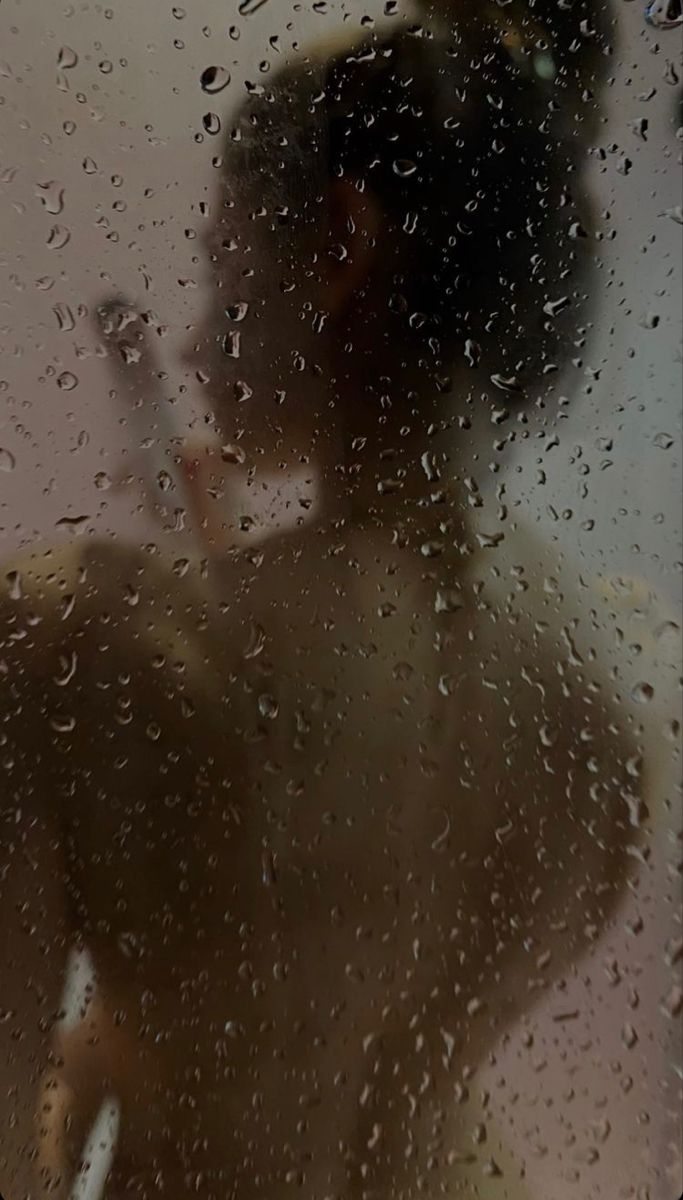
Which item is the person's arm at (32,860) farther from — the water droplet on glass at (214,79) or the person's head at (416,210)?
the water droplet on glass at (214,79)

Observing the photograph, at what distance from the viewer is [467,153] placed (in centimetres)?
64

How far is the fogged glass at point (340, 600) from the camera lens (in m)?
0.62

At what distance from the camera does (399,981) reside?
0.65 metres

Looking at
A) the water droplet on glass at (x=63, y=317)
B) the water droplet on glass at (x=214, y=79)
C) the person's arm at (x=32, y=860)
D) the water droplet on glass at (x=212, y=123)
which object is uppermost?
the water droplet on glass at (x=214, y=79)

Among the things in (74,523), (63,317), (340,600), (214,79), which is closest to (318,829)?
(340,600)

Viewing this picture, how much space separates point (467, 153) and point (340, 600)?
333mm

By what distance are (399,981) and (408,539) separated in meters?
0.32

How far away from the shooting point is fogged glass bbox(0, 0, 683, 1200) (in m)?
0.62

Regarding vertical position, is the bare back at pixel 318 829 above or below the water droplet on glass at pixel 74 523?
→ below

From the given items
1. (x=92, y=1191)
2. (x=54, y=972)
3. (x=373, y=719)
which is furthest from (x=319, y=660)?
(x=92, y=1191)

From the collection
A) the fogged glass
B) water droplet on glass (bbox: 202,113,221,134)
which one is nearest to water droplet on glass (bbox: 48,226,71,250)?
the fogged glass

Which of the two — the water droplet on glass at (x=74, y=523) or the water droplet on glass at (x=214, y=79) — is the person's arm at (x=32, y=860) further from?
the water droplet on glass at (x=214, y=79)

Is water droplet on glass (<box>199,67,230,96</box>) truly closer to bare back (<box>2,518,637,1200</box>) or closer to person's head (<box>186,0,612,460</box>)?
person's head (<box>186,0,612,460</box>)

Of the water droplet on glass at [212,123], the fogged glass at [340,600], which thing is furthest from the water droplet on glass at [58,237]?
the water droplet on glass at [212,123]
